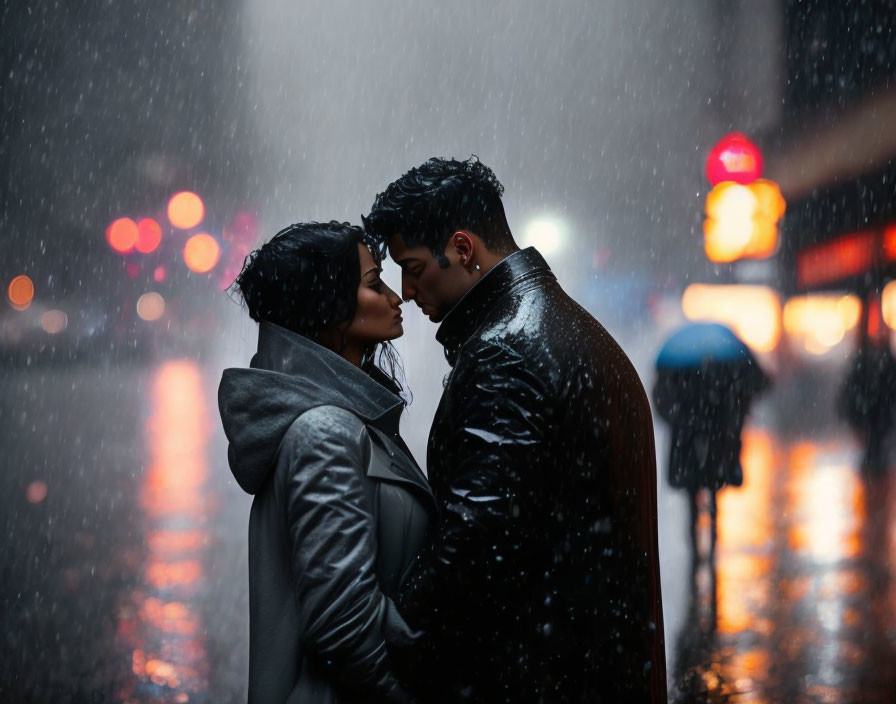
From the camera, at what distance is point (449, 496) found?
1.91 metres

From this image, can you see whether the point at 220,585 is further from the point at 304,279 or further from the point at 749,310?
the point at 749,310

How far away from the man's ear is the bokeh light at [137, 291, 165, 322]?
54983mm

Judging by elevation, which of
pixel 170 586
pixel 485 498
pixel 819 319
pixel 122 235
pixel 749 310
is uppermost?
pixel 122 235

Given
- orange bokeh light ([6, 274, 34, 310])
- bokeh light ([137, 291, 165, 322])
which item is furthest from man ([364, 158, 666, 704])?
bokeh light ([137, 291, 165, 322])

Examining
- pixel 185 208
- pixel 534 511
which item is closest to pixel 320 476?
pixel 534 511

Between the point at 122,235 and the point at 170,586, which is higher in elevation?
the point at 122,235

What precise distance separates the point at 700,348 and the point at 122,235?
144ft

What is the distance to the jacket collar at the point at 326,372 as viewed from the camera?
2.03 metres

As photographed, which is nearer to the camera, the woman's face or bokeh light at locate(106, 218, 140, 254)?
the woman's face

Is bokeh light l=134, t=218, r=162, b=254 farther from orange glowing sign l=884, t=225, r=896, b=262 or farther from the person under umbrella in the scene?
the person under umbrella

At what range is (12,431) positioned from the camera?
14398 mm

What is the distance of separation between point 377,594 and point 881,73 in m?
21.0

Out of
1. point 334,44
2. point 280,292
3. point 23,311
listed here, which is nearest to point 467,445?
point 280,292

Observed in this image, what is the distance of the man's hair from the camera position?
2.19 meters
